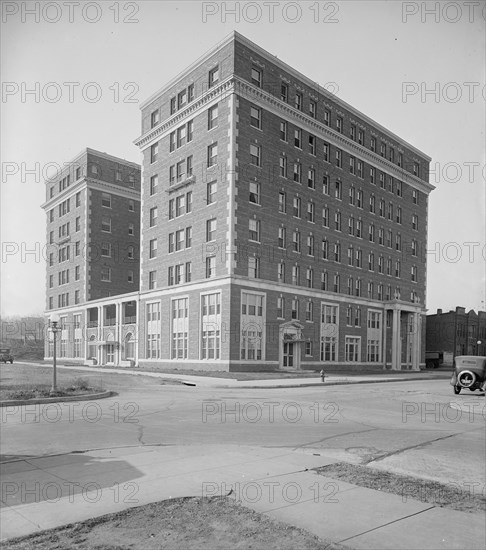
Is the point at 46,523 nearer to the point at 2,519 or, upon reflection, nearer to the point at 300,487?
the point at 2,519

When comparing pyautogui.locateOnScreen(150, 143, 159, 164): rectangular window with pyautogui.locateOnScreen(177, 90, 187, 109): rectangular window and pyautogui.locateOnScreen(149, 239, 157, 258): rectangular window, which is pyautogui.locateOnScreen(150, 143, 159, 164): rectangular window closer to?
pyautogui.locateOnScreen(177, 90, 187, 109): rectangular window

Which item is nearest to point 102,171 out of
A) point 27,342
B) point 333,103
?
point 27,342

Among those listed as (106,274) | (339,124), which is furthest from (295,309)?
(106,274)

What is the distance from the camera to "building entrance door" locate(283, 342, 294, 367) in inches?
1795

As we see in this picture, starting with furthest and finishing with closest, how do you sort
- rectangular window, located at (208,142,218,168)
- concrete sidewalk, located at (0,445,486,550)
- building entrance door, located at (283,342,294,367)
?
building entrance door, located at (283,342,294,367) < rectangular window, located at (208,142,218,168) < concrete sidewalk, located at (0,445,486,550)

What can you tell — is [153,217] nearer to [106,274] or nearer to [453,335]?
[106,274]

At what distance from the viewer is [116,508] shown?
220 inches

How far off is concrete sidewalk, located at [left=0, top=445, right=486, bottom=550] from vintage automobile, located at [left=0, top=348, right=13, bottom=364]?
5325 cm

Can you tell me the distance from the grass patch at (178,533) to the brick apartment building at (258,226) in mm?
34855

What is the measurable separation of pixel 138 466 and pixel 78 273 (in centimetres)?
6183

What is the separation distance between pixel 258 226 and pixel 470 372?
77.9 feet

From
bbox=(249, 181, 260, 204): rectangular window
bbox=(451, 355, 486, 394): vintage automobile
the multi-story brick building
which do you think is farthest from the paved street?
the multi-story brick building

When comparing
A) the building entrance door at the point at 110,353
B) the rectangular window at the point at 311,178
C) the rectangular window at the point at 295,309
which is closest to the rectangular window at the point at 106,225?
Answer: the building entrance door at the point at 110,353

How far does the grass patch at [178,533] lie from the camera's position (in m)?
4.61
